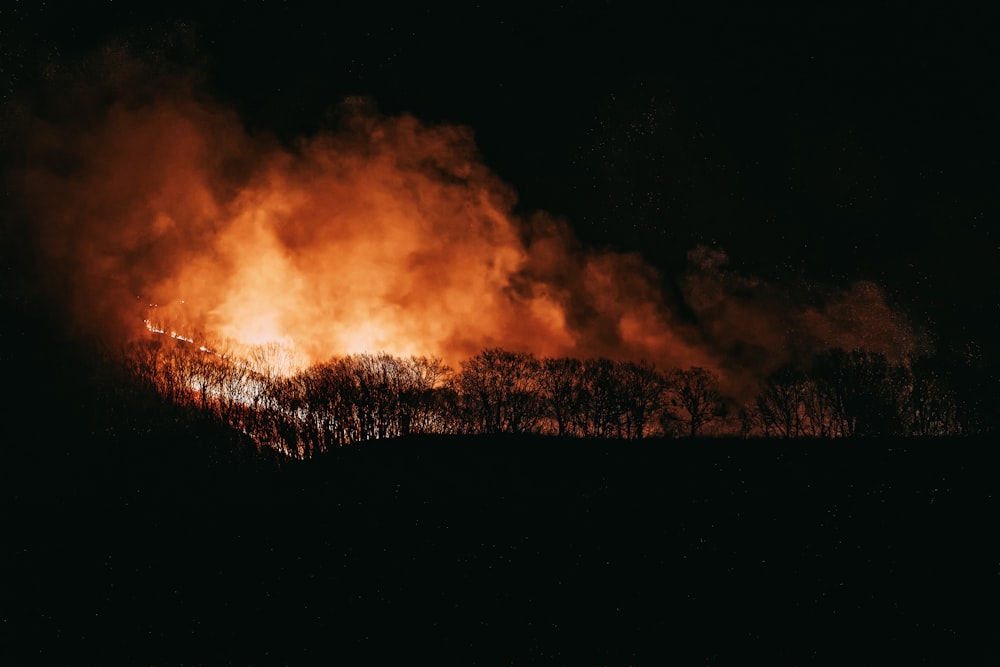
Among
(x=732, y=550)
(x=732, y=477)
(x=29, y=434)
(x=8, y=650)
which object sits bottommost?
(x=8, y=650)

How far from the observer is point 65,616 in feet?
59.8

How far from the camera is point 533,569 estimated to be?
1931 cm

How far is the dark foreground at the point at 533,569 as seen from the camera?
48.5 feet

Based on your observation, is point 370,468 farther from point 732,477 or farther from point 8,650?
point 8,650

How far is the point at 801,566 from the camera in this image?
19.0 meters

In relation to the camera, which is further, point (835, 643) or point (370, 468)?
point (370, 468)

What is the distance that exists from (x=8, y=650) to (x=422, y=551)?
33.1 feet

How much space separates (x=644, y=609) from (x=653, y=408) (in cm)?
6595

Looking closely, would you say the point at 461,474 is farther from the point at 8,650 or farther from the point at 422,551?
the point at 8,650

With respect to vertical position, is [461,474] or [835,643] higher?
[461,474]

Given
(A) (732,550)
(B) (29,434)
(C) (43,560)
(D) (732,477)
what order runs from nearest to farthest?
(A) (732,550) < (C) (43,560) < (D) (732,477) < (B) (29,434)

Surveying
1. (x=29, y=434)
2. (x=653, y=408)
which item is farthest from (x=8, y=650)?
(x=653, y=408)

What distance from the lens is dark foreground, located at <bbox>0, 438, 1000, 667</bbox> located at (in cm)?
1478

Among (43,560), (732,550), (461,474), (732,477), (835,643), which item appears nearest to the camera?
(835,643)
